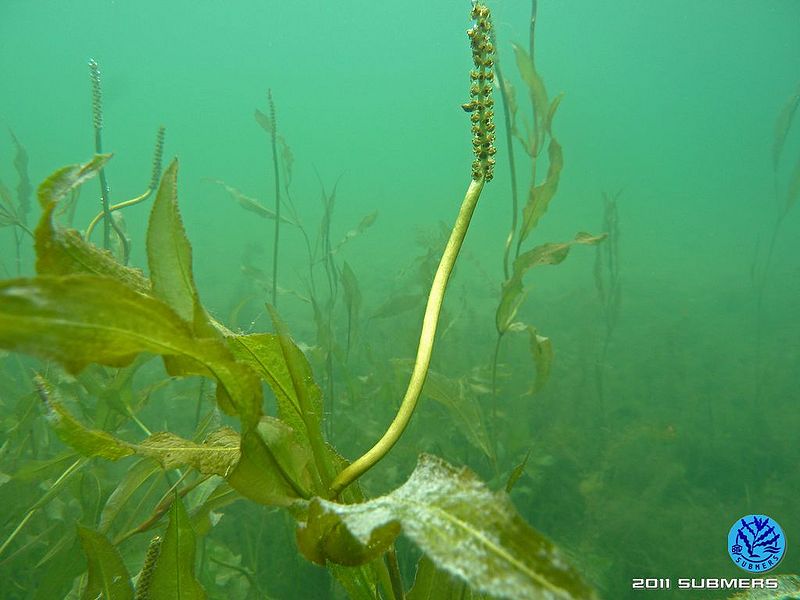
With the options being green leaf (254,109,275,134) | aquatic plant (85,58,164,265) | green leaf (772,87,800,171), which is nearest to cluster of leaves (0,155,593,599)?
aquatic plant (85,58,164,265)

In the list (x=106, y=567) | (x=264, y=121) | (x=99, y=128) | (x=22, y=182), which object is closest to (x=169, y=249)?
(x=106, y=567)

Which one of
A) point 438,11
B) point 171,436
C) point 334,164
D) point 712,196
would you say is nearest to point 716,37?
point 712,196

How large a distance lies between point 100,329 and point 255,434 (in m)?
0.22

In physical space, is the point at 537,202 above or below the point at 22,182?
below

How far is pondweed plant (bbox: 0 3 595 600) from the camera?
38cm

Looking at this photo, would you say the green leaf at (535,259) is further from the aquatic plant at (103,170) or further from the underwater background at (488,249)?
the aquatic plant at (103,170)

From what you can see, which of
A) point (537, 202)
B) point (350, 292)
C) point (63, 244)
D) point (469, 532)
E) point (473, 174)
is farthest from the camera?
point (350, 292)

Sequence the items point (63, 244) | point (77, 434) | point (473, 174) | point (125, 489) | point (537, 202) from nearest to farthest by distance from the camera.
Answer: point (63, 244) → point (77, 434) → point (473, 174) → point (125, 489) → point (537, 202)

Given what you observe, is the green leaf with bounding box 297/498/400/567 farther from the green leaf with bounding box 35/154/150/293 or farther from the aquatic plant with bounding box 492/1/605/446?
the aquatic plant with bounding box 492/1/605/446

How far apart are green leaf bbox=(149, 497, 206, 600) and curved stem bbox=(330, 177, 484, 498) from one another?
0.31 m

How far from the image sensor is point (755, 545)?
2627 mm

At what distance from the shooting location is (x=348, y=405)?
3457 mm

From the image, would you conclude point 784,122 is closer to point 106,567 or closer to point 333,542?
point 333,542

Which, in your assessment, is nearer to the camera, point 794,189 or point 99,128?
point 99,128
